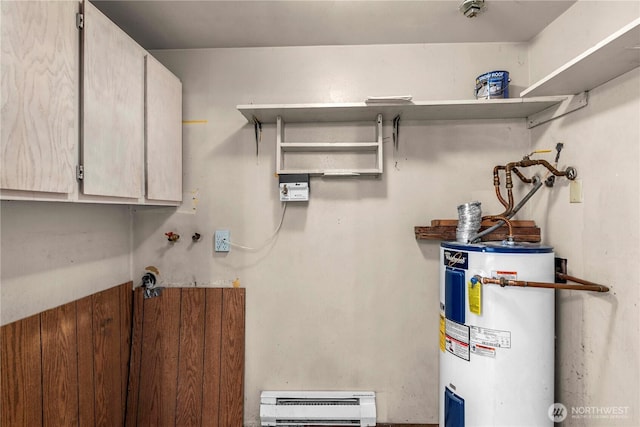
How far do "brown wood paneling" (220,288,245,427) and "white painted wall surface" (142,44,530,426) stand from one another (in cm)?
6

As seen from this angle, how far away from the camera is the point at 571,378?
56.6 inches

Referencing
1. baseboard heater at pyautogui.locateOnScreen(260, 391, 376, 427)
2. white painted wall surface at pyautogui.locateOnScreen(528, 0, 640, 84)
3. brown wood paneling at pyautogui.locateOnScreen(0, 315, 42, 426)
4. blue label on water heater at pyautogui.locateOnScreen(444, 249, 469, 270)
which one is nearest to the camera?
brown wood paneling at pyautogui.locateOnScreen(0, 315, 42, 426)

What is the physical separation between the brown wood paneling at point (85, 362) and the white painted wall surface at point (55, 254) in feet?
0.25

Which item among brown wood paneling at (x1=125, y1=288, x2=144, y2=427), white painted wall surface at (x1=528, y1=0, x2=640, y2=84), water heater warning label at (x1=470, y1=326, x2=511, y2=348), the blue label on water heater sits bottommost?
brown wood paneling at (x1=125, y1=288, x2=144, y2=427)

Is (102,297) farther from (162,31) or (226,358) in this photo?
(162,31)

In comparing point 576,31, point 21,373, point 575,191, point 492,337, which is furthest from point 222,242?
point 576,31

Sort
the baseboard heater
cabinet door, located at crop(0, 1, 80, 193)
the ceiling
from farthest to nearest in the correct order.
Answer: the baseboard heater
the ceiling
cabinet door, located at crop(0, 1, 80, 193)

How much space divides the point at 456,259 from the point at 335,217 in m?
0.74

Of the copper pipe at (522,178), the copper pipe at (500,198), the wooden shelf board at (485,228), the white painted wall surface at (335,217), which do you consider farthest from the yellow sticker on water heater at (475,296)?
the copper pipe at (522,178)

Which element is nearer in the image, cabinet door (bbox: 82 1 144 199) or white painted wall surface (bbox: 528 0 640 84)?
cabinet door (bbox: 82 1 144 199)

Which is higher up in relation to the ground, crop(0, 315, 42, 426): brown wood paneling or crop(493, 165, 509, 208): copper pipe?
crop(493, 165, 509, 208): copper pipe

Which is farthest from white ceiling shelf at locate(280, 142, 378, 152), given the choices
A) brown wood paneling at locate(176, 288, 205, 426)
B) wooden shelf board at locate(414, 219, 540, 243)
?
brown wood paneling at locate(176, 288, 205, 426)

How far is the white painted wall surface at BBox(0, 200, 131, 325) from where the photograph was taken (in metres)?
1.13

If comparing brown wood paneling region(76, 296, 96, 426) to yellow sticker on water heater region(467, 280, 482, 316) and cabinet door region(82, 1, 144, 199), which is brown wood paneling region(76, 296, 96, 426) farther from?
yellow sticker on water heater region(467, 280, 482, 316)
